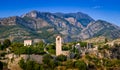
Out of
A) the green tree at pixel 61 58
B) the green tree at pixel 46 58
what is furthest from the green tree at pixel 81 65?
the green tree at pixel 46 58

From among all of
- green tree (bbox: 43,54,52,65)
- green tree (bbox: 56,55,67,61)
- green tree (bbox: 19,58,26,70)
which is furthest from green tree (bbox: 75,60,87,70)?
green tree (bbox: 19,58,26,70)

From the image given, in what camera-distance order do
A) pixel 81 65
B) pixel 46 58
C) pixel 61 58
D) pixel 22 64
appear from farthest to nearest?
pixel 61 58 < pixel 46 58 < pixel 81 65 < pixel 22 64

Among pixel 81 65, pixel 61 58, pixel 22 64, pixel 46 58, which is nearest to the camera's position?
pixel 22 64

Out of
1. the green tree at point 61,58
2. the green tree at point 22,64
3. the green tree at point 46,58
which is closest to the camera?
the green tree at point 22,64

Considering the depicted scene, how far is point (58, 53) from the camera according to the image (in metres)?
97.5

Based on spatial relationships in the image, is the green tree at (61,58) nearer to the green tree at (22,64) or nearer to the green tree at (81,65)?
the green tree at (81,65)

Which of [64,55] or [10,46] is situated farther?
[10,46]

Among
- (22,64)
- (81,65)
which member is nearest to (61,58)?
(81,65)

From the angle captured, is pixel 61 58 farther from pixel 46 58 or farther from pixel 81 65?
pixel 81 65

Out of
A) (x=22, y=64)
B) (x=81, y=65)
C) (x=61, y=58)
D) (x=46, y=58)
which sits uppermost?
(x=46, y=58)

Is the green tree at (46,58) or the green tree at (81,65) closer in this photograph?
the green tree at (46,58)

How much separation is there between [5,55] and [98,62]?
28.0m

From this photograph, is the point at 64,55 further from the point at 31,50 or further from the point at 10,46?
the point at 10,46

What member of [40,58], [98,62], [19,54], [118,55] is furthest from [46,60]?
[118,55]
